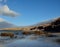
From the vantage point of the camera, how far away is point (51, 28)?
8019cm

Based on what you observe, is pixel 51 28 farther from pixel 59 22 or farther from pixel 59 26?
pixel 59 22

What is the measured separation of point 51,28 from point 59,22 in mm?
10426

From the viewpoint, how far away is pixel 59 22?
88375 mm

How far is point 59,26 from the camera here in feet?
266

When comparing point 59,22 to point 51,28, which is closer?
point 51,28

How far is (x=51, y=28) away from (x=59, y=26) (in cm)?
452

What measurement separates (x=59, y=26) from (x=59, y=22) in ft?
25.0

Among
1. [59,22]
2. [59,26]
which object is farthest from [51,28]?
[59,22]

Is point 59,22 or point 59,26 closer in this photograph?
point 59,26
